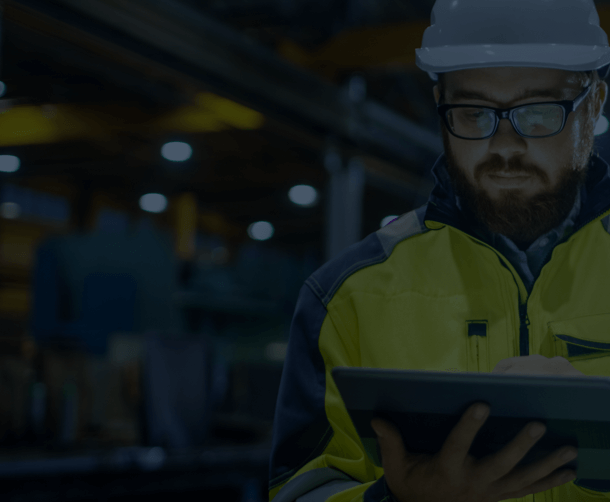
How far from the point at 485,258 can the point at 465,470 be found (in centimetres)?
37

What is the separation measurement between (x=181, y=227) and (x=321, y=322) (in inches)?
204

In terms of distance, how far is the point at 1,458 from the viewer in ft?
9.06

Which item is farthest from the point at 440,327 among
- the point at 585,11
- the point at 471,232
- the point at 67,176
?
the point at 67,176

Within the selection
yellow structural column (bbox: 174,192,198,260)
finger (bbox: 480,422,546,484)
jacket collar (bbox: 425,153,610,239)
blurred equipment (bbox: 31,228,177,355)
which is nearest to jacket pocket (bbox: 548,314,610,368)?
jacket collar (bbox: 425,153,610,239)

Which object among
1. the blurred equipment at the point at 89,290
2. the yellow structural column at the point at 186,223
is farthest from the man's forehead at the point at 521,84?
the yellow structural column at the point at 186,223

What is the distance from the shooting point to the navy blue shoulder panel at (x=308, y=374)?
1.15 metres

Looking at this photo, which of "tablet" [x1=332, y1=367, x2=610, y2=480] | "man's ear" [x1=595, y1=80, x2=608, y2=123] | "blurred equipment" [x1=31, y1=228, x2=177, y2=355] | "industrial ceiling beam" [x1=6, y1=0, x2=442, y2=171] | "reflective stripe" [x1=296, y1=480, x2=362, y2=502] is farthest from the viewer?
"blurred equipment" [x1=31, y1=228, x2=177, y2=355]

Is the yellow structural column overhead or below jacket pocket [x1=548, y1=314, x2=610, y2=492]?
overhead

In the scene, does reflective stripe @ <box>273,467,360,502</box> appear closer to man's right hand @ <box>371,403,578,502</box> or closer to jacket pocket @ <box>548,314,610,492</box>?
man's right hand @ <box>371,403,578,502</box>

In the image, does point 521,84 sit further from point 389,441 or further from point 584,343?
point 389,441

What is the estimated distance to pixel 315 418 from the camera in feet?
3.76

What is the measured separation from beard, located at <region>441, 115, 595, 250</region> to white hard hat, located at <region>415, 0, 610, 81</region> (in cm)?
12

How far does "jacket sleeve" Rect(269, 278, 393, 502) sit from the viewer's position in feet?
3.66

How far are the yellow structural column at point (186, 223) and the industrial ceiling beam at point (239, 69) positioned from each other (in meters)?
2.09
